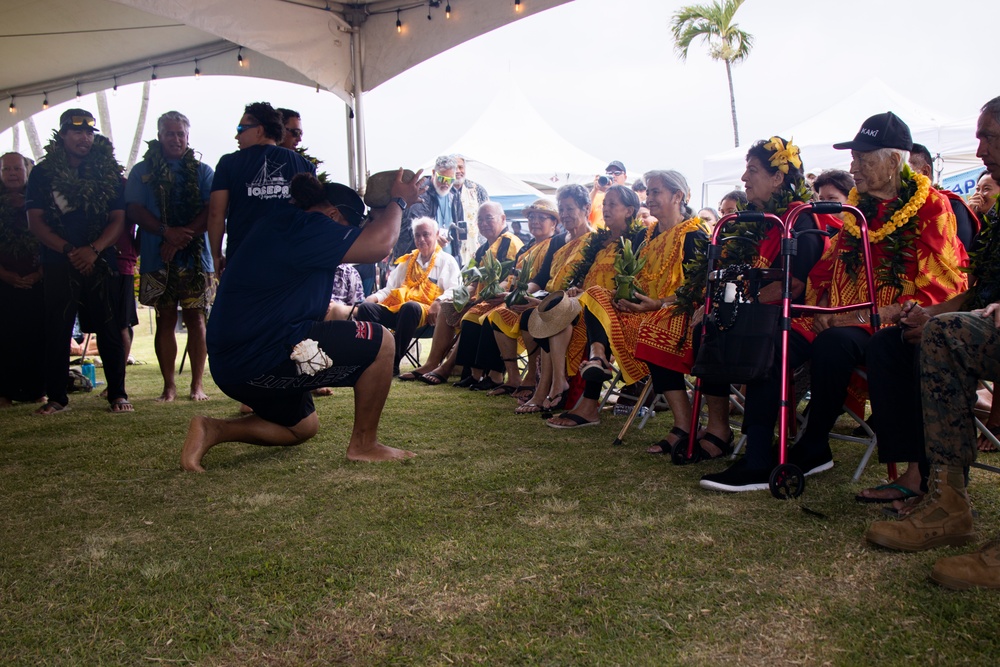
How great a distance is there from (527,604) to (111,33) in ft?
30.9

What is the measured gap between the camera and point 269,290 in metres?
3.73

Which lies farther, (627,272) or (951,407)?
(627,272)

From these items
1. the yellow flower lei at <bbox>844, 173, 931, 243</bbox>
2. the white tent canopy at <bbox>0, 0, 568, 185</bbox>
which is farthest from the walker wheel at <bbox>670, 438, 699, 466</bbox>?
the white tent canopy at <bbox>0, 0, 568, 185</bbox>

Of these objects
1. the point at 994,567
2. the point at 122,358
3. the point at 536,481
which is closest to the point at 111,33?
the point at 122,358

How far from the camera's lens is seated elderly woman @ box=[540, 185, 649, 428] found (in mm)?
5309

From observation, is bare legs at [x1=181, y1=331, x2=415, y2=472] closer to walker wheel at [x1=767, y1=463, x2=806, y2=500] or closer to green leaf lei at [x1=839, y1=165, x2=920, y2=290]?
walker wheel at [x1=767, y1=463, x2=806, y2=500]

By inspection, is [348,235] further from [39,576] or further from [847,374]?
[847,374]

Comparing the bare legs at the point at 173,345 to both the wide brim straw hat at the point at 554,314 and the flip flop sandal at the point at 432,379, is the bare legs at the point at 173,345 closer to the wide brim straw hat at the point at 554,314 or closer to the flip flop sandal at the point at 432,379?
the flip flop sandal at the point at 432,379

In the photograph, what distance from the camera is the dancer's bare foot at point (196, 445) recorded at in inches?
150

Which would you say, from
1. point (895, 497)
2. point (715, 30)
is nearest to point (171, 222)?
point (895, 497)

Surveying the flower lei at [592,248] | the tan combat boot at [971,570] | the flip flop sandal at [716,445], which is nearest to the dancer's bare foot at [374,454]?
the flip flop sandal at [716,445]

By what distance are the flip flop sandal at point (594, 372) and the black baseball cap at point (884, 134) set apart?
1.88 metres

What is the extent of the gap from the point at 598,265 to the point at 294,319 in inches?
92.6

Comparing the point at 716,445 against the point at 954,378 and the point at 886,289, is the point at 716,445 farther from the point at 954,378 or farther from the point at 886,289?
the point at 954,378
